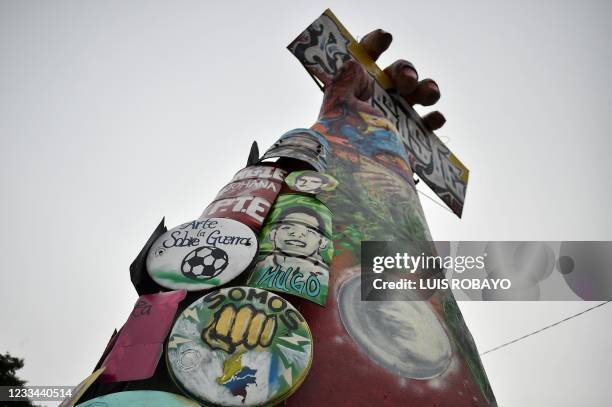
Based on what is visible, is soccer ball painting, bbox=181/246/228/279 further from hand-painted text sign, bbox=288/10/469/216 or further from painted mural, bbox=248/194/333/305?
hand-painted text sign, bbox=288/10/469/216

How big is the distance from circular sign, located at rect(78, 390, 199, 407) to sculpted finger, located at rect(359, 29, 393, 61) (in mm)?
9918

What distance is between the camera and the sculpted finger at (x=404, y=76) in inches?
426

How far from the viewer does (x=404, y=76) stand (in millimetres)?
10805

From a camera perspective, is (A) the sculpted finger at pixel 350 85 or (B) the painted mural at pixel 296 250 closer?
Answer: (B) the painted mural at pixel 296 250

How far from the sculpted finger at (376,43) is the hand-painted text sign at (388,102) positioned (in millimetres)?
169

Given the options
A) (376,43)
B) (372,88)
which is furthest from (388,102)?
(376,43)

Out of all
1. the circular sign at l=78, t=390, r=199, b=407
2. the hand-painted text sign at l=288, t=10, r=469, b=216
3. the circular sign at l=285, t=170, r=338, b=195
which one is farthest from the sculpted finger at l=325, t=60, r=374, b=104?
the circular sign at l=78, t=390, r=199, b=407

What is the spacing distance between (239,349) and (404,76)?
8810 mm

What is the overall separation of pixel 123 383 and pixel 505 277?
4.67 meters

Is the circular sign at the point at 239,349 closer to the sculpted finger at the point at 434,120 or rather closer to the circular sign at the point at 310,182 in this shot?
the circular sign at the point at 310,182

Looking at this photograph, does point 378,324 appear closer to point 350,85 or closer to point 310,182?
point 310,182

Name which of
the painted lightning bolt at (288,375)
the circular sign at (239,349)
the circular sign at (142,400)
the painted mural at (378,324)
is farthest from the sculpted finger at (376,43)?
the circular sign at (142,400)

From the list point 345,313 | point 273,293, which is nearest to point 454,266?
point 345,313

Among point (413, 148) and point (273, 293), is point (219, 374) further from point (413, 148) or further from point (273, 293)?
point (413, 148)
